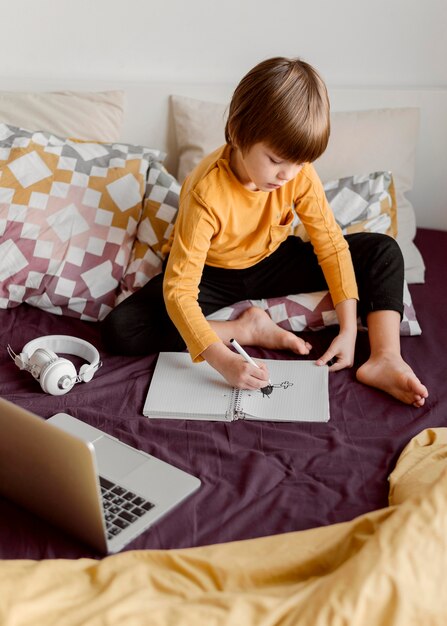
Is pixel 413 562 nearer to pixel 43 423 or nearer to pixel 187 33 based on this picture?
pixel 43 423

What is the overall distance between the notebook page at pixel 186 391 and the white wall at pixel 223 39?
1.00 m

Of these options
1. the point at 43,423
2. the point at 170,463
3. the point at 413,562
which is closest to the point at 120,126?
the point at 170,463

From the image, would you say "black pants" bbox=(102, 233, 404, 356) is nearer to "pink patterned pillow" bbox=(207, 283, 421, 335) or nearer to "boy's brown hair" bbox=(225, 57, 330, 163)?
"pink patterned pillow" bbox=(207, 283, 421, 335)

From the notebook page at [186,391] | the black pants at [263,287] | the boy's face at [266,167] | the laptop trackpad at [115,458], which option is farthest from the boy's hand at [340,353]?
the laptop trackpad at [115,458]

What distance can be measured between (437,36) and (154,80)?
2.62ft

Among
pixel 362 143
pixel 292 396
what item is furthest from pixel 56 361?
pixel 362 143

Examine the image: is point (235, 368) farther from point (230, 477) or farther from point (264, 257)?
point (264, 257)

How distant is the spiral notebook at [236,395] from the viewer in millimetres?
1511

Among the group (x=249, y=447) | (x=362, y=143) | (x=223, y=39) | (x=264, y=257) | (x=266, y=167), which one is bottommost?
(x=249, y=447)

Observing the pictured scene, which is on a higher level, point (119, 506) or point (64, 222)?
point (64, 222)

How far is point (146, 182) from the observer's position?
6.60ft

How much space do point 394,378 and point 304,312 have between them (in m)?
0.32

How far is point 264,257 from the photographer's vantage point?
6.04ft

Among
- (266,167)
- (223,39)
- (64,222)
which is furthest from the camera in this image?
(223,39)
